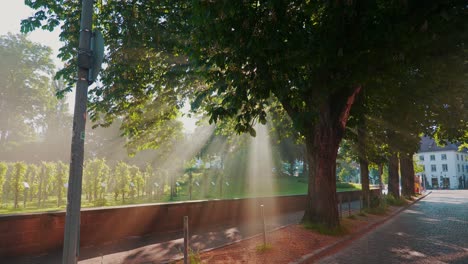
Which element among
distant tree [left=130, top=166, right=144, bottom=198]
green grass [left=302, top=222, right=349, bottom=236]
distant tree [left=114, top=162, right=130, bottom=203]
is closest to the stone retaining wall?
green grass [left=302, top=222, right=349, bottom=236]

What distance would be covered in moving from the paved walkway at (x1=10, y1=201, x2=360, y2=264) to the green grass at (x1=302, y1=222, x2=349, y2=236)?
5.56 feet

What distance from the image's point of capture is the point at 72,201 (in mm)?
3842

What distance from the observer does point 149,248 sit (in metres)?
7.90

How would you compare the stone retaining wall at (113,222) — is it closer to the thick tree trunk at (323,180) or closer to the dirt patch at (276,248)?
the dirt patch at (276,248)

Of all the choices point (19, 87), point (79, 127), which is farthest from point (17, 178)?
point (19, 87)

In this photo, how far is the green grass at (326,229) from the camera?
9766mm

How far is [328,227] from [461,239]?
3.91m

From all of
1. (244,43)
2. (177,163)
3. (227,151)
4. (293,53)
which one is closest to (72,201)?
(244,43)

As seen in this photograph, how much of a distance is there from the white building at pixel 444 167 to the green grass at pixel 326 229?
8177cm

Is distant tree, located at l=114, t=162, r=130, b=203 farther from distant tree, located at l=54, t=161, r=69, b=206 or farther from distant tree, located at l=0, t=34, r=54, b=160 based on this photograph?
distant tree, located at l=0, t=34, r=54, b=160

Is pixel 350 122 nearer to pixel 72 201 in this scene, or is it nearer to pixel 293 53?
pixel 293 53

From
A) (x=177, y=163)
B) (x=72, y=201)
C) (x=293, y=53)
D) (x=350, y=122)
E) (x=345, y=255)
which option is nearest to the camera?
(x=72, y=201)

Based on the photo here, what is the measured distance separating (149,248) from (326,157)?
6.02 m

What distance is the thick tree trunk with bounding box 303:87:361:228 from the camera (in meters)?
10.4
